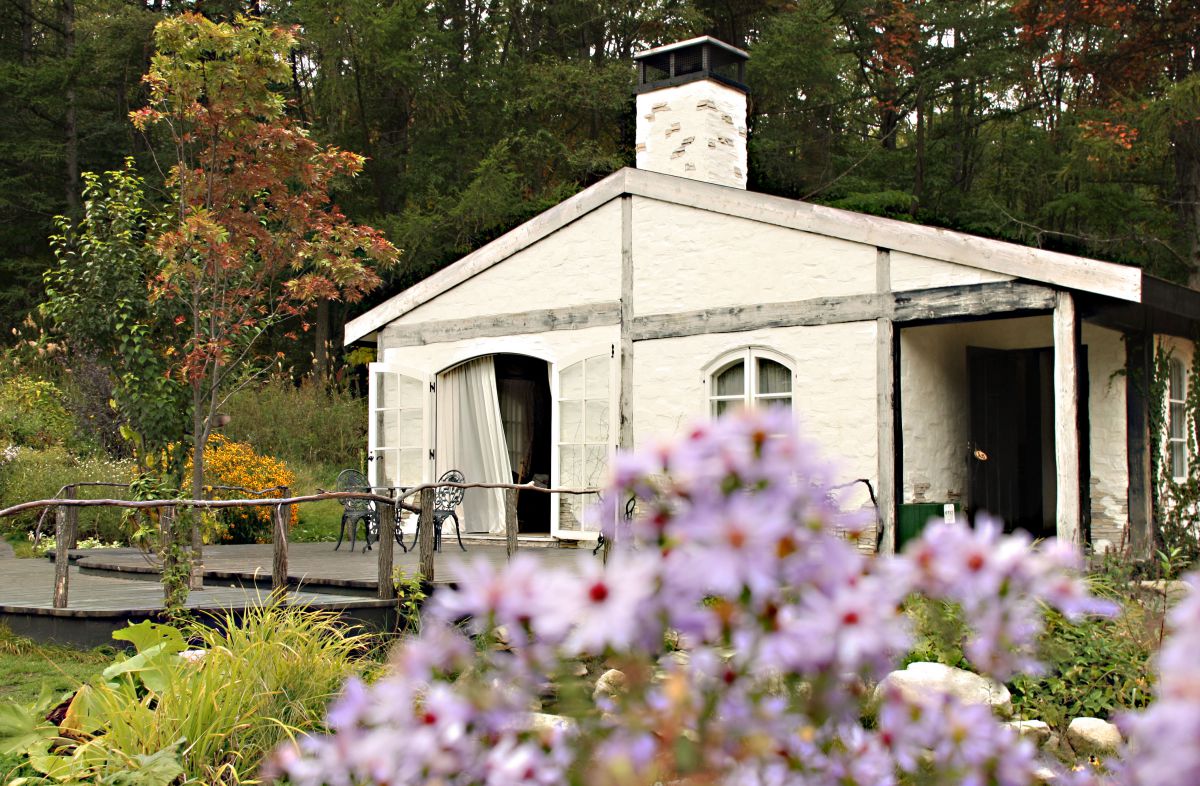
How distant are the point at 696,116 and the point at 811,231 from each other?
2.52 metres

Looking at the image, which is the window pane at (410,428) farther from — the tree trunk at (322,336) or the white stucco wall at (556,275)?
the tree trunk at (322,336)

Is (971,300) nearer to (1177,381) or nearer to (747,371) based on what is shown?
(747,371)

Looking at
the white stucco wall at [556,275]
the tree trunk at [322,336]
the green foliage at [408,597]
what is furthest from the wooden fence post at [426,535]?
the tree trunk at [322,336]

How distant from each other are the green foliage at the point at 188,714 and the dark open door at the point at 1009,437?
636cm

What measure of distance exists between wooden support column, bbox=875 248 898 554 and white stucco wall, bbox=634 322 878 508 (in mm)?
45

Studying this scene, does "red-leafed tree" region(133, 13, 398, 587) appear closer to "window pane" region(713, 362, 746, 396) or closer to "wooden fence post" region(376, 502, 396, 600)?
"wooden fence post" region(376, 502, 396, 600)

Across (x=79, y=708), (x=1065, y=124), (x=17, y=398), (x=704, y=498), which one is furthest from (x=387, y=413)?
(x=1065, y=124)

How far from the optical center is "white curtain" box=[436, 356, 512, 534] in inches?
468

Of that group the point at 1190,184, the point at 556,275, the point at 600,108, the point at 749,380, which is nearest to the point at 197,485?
the point at 556,275

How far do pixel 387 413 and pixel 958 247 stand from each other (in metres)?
6.28

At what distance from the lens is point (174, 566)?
6797mm

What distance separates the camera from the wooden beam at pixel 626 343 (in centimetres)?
1055

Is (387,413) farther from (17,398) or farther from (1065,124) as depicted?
(1065,124)

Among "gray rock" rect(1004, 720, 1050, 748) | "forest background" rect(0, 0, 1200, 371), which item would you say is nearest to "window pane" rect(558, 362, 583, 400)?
"gray rock" rect(1004, 720, 1050, 748)
